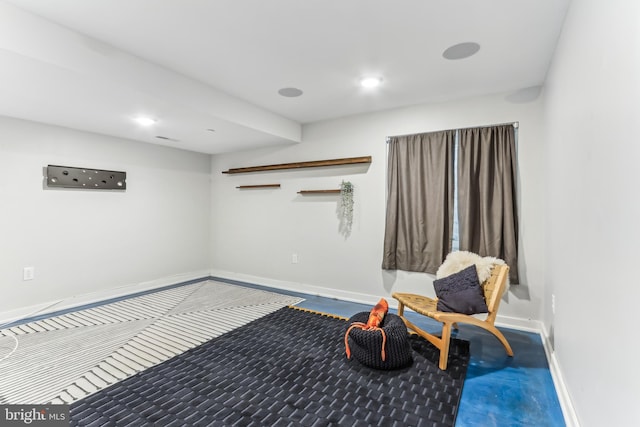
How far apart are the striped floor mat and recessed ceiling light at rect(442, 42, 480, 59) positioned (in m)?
3.12

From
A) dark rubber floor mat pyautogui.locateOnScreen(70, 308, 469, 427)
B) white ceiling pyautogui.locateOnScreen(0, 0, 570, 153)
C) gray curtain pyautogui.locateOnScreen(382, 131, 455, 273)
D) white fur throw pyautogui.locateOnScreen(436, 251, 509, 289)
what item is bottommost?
dark rubber floor mat pyautogui.locateOnScreen(70, 308, 469, 427)

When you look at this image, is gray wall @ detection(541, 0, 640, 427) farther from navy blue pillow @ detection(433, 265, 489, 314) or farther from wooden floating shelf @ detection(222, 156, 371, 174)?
wooden floating shelf @ detection(222, 156, 371, 174)

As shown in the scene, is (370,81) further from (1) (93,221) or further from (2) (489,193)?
(1) (93,221)

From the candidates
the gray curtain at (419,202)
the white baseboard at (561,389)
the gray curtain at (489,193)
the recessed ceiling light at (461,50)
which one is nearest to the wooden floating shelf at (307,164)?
the gray curtain at (419,202)

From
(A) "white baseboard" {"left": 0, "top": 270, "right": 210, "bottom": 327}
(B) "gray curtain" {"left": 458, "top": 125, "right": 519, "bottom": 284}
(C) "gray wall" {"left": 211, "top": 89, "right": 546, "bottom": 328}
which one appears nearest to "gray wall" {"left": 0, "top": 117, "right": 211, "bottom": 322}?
(A) "white baseboard" {"left": 0, "top": 270, "right": 210, "bottom": 327}

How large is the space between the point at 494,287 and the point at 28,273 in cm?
479

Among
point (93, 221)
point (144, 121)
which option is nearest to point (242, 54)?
point (144, 121)

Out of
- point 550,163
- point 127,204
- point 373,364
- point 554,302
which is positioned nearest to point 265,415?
point 373,364

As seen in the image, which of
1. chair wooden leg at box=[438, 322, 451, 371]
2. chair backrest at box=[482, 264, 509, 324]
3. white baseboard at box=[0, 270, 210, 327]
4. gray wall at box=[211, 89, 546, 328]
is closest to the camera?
chair wooden leg at box=[438, 322, 451, 371]

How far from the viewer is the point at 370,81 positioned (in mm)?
3092

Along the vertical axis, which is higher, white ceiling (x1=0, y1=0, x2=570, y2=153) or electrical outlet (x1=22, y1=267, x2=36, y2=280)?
white ceiling (x1=0, y1=0, x2=570, y2=153)

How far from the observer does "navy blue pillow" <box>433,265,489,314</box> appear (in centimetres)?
264

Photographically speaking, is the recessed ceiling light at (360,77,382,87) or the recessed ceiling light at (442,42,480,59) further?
the recessed ceiling light at (360,77,382,87)

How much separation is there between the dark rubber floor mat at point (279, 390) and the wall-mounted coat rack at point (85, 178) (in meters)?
2.75
